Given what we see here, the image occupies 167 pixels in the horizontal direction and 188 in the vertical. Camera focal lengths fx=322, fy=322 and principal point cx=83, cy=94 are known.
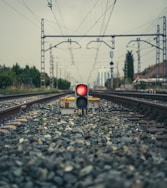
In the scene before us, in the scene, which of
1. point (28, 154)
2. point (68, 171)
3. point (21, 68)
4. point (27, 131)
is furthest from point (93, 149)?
point (21, 68)

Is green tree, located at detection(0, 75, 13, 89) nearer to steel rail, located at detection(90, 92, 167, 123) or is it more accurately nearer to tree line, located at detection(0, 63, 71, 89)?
tree line, located at detection(0, 63, 71, 89)

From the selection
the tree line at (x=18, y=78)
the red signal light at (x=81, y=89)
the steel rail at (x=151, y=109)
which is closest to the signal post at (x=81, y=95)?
the red signal light at (x=81, y=89)

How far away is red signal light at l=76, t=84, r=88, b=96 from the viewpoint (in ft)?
24.9

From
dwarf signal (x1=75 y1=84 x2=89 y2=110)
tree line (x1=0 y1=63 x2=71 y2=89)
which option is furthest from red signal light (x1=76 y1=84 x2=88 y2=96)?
tree line (x1=0 y1=63 x2=71 y2=89)

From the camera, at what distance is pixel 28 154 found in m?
3.95

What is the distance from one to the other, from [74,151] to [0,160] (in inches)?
34.6

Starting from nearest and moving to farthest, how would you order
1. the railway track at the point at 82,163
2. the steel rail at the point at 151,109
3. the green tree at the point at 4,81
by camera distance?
1. the railway track at the point at 82,163
2. the steel rail at the point at 151,109
3. the green tree at the point at 4,81

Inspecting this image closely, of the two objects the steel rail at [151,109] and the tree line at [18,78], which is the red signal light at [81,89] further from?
the tree line at [18,78]

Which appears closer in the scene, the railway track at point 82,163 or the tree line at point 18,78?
the railway track at point 82,163

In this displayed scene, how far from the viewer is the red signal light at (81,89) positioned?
759 cm

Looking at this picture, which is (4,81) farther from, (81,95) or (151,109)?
(81,95)

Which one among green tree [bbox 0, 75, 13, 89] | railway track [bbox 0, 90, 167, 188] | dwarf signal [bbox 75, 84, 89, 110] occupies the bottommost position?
railway track [bbox 0, 90, 167, 188]

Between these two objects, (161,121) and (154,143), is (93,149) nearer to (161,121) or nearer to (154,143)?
(154,143)

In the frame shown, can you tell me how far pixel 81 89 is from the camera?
25.0 feet
